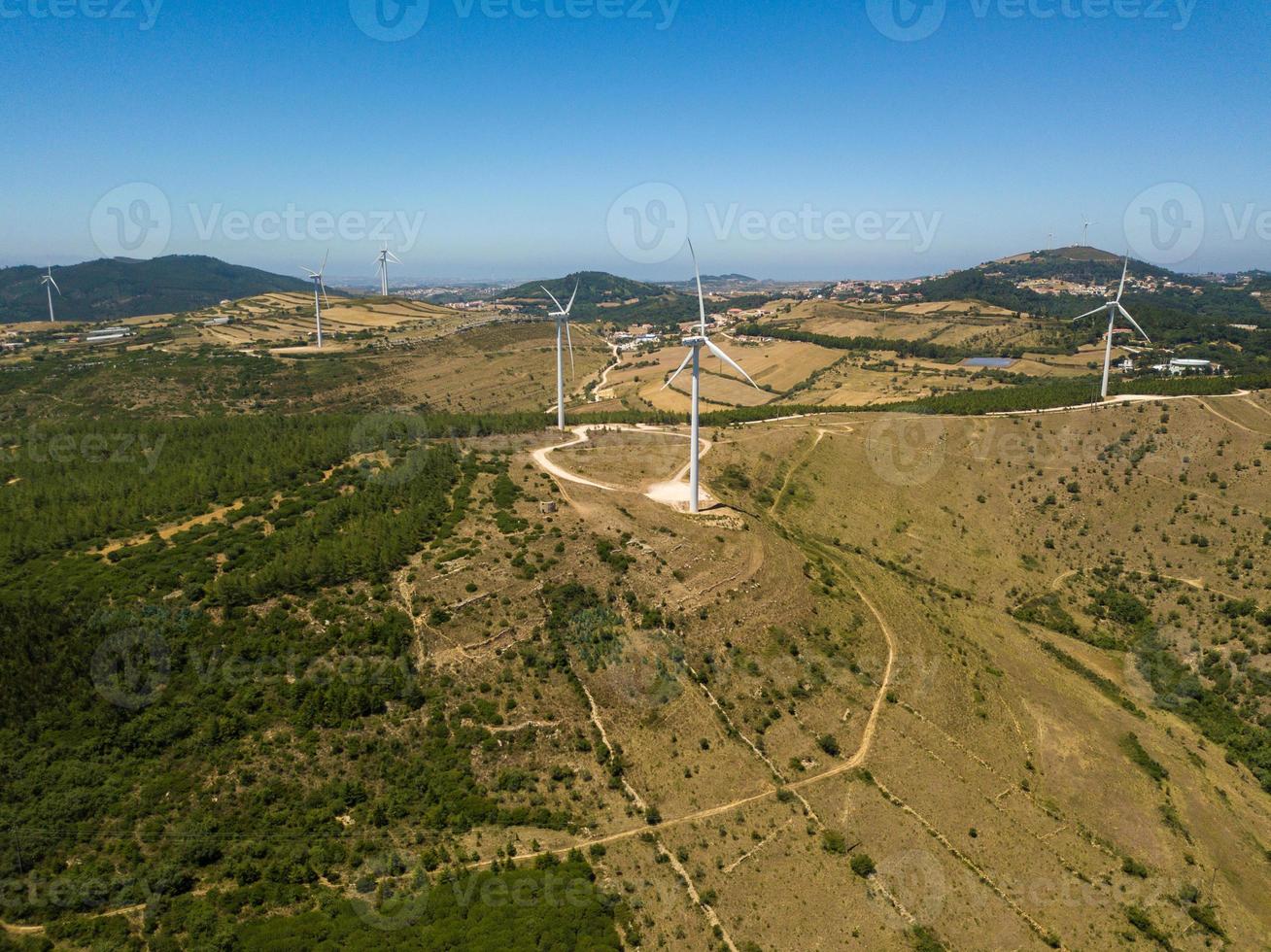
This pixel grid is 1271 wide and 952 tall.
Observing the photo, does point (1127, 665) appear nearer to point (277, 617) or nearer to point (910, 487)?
point (910, 487)

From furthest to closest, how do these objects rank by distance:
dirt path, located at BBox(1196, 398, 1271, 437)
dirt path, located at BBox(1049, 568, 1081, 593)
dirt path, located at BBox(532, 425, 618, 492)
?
dirt path, located at BBox(1196, 398, 1271, 437) → dirt path, located at BBox(1049, 568, 1081, 593) → dirt path, located at BBox(532, 425, 618, 492)

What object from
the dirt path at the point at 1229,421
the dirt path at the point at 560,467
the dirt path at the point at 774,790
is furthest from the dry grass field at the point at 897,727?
the dirt path at the point at 1229,421

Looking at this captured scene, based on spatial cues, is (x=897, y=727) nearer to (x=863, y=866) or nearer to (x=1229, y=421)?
(x=863, y=866)

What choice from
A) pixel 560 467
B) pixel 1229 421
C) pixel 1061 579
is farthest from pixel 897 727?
pixel 1229 421

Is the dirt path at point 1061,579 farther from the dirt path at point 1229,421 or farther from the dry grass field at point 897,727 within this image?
Result: the dirt path at point 1229,421

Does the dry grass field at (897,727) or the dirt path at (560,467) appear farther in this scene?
the dirt path at (560,467)

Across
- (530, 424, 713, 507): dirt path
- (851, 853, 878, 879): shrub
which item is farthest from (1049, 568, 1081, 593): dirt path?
(851, 853, 878, 879): shrub

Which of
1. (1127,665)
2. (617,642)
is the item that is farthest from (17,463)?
(1127,665)

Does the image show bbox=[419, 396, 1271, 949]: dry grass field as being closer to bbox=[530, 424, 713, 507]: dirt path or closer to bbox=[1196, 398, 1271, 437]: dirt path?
bbox=[530, 424, 713, 507]: dirt path

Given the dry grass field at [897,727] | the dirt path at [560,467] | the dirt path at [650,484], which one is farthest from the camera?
the dirt path at [560,467]

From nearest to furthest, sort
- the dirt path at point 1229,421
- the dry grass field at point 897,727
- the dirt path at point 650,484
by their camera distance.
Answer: the dry grass field at point 897,727 → the dirt path at point 650,484 → the dirt path at point 1229,421

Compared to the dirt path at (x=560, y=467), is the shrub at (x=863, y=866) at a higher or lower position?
lower
